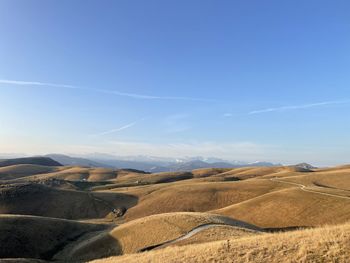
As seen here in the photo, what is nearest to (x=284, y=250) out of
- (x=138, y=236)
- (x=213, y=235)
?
(x=213, y=235)

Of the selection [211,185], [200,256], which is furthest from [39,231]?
[211,185]

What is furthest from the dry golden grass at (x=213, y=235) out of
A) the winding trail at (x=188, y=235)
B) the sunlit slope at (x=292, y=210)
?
the sunlit slope at (x=292, y=210)

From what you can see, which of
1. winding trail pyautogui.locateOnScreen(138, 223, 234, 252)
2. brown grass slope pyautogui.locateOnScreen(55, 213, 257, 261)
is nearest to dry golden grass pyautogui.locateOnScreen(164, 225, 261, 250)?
winding trail pyautogui.locateOnScreen(138, 223, 234, 252)

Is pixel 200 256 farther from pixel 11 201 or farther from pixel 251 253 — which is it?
pixel 11 201

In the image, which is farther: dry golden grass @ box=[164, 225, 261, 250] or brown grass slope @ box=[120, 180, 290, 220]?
brown grass slope @ box=[120, 180, 290, 220]

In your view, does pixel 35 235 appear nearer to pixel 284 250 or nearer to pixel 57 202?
pixel 284 250

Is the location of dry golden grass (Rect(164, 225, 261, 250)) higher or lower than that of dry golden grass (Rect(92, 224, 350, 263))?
lower

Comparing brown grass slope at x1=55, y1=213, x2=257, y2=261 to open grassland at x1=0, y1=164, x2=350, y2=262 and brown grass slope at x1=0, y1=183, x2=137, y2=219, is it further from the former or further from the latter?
brown grass slope at x1=0, y1=183, x2=137, y2=219
